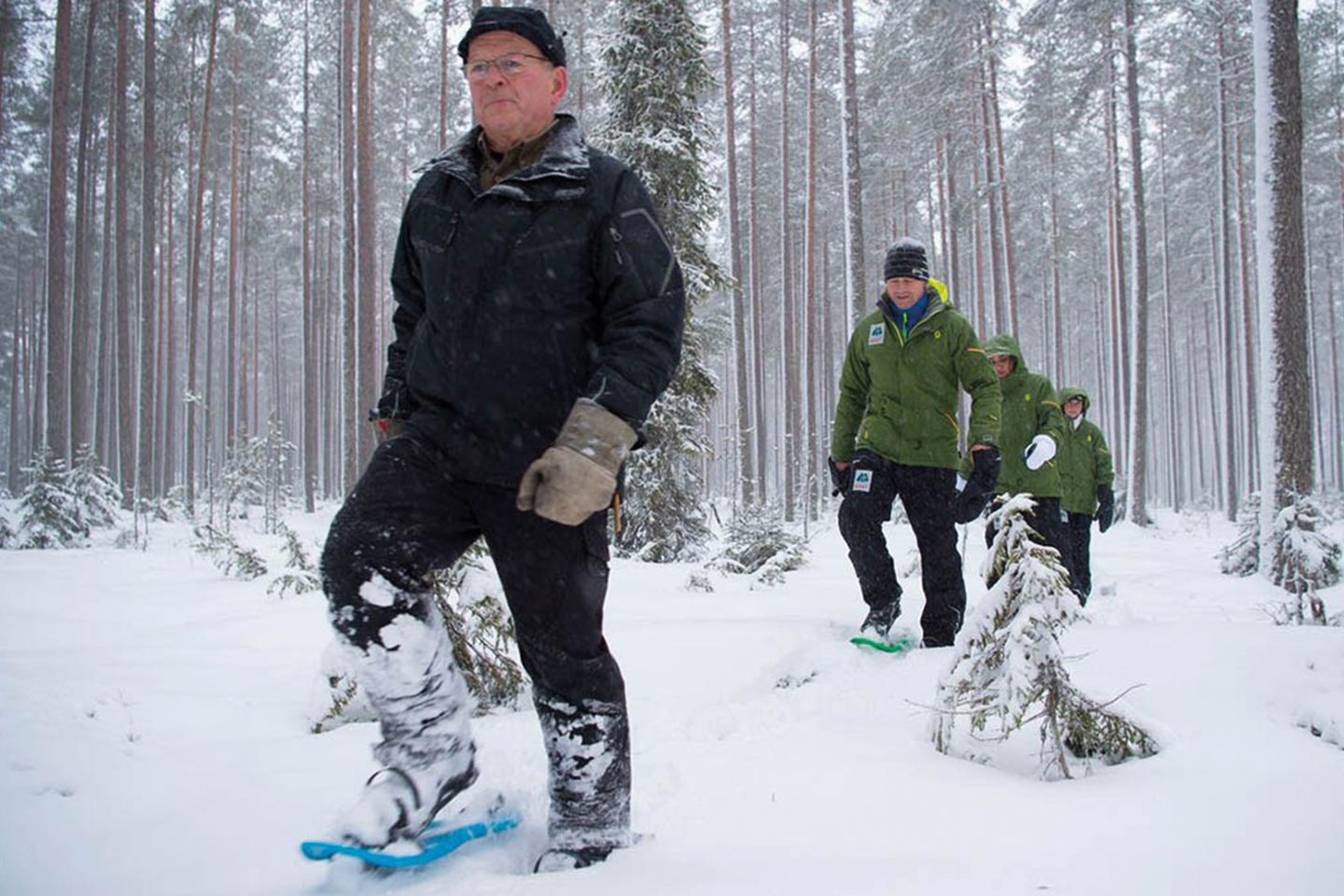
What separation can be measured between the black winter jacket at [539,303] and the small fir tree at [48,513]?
13852 mm

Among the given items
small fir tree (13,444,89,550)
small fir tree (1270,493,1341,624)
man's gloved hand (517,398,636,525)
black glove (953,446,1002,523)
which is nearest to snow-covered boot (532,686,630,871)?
man's gloved hand (517,398,636,525)

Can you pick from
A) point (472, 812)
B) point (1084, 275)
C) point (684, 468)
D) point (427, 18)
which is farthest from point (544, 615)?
point (1084, 275)

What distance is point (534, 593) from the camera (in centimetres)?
206

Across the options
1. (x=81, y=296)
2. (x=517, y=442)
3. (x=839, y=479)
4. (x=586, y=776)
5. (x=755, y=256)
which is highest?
(x=755, y=256)

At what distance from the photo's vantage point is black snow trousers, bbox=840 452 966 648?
4.59 metres

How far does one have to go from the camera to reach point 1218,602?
8109 millimetres

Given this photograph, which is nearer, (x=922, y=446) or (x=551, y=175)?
(x=551, y=175)

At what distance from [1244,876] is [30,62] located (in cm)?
3295

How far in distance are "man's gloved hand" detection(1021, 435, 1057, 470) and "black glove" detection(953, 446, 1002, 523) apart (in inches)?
79.2

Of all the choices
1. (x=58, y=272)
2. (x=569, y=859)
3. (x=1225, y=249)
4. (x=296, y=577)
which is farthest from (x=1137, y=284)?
(x=58, y=272)

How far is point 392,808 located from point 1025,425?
612 cm

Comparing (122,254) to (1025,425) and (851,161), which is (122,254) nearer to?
(851,161)

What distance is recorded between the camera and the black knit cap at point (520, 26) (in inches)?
82.7

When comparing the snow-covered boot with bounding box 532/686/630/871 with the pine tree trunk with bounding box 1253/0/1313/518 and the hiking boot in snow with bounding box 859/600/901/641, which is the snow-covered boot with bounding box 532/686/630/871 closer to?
the hiking boot in snow with bounding box 859/600/901/641
